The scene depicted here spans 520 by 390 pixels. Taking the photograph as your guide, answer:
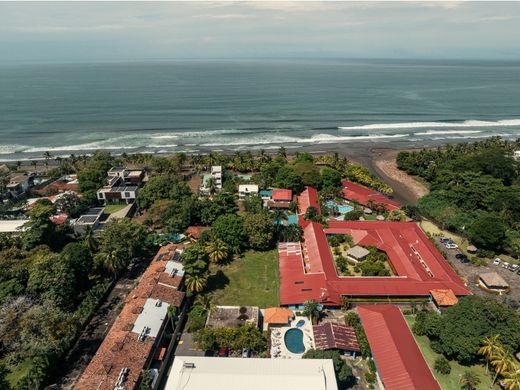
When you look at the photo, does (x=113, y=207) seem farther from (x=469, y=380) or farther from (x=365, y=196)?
(x=469, y=380)

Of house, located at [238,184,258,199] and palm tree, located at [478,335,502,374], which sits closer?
palm tree, located at [478,335,502,374]

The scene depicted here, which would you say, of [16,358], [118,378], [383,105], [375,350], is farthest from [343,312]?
[383,105]

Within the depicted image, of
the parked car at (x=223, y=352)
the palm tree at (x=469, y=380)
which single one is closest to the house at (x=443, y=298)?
the palm tree at (x=469, y=380)

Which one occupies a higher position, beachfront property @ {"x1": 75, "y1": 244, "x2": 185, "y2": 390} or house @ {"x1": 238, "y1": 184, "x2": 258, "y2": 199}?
beachfront property @ {"x1": 75, "y1": 244, "x2": 185, "y2": 390}

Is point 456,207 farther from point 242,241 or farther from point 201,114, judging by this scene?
point 201,114

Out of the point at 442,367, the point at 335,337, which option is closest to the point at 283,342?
the point at 335,337

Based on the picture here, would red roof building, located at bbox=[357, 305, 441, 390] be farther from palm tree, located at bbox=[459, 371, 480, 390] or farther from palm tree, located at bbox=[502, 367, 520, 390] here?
palm tree, located at bbox=[502, 367, 520, 390]

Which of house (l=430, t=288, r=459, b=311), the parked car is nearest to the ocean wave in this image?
house (l=430, t=288, r=459, b=311)

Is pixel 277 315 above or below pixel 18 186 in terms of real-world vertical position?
below
